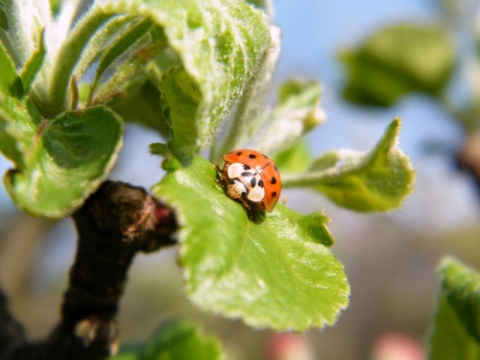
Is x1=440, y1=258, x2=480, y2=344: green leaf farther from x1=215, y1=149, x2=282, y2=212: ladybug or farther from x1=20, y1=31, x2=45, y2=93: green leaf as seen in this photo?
x1=20, y1=31, x2=45, y2=93: green leaf

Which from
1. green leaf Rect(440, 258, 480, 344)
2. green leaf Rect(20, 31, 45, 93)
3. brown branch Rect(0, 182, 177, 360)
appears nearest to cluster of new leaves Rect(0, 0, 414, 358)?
green leaf Rect(20, 31, 45, 93)

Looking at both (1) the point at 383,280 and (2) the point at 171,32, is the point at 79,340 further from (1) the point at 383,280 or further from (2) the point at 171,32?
(1) the point at 383,280

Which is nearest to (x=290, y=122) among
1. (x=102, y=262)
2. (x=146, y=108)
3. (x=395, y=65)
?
(x=146, y=108)

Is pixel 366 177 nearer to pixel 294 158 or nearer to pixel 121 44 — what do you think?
pixel 121 44

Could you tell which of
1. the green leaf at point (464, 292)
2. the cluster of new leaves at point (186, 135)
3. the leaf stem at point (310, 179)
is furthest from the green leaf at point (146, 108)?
the green leaf at point (464, 292)

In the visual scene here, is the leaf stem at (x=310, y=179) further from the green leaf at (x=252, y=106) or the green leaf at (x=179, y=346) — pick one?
the green leaf at (x=179, y=346)

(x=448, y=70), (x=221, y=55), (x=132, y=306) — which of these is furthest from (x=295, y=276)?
(x=132, y=306)
